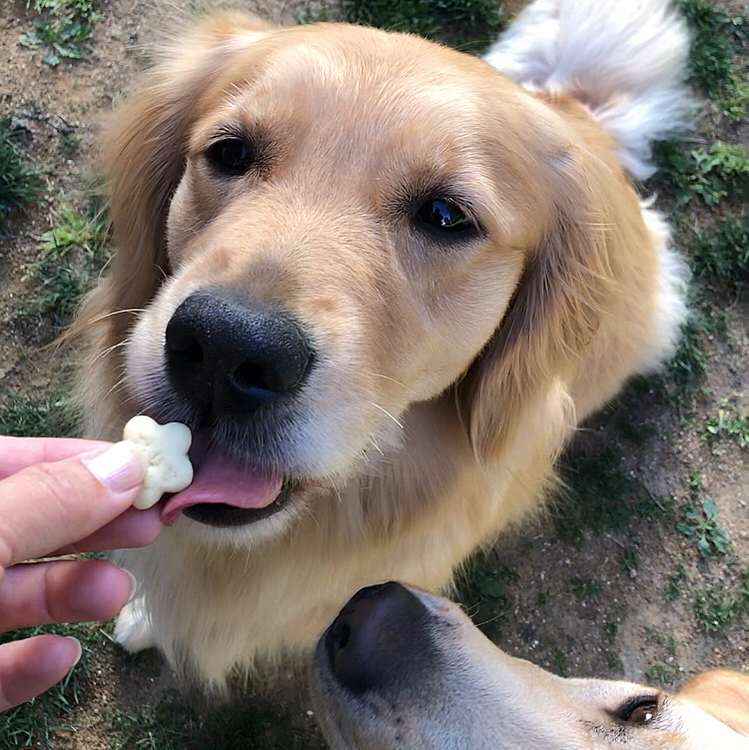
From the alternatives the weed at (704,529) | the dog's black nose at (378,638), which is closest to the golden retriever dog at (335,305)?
the dog's black nose at (378,638)

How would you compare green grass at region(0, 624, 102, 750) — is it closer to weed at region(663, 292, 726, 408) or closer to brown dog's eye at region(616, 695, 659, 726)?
brown dog's eye at region(616, 695, 659, 726)

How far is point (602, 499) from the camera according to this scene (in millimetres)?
3686

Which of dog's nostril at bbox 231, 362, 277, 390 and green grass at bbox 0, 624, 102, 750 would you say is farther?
green grass at bbox 0, 624, 102, 750

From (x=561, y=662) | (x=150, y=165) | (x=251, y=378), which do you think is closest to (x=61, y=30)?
(x=150, y=165)

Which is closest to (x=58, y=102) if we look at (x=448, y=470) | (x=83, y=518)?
(x=448, y=470)

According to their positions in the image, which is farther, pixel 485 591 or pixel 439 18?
pixel 439 18

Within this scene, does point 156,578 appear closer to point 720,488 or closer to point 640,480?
point 640,480

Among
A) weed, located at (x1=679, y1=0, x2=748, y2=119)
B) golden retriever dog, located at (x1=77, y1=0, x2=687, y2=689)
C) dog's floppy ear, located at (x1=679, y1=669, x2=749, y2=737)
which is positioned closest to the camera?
golden retriever dog, located at (x1=77, y1=0, x2=687, y2=689)

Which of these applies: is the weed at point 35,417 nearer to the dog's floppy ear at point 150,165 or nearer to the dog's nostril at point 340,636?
the dog's floppy ear at point 150,165

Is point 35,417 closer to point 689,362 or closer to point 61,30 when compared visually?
point 61,30

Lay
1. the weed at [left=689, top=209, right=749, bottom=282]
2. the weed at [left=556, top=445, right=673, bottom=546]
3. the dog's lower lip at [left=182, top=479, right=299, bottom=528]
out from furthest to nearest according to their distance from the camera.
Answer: the weed at [left=689, top=209, right=749, bottom=282]
the weed at [left=556, top=445, right=673, bottom=546]
the dog's lower lip at [left=182, top=479, right=299, bottom=528]

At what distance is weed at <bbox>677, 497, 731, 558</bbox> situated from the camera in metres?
3.65

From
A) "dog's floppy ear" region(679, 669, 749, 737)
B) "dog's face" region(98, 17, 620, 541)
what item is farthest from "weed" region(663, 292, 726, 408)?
"dog's face" region(98, 17, 620, 541)

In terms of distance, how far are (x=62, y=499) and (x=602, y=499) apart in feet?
9.63
